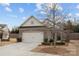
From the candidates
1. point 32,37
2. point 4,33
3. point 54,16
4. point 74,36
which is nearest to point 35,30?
point 32,37

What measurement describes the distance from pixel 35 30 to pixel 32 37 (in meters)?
0.17

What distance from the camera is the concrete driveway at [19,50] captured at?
4316 millimetres

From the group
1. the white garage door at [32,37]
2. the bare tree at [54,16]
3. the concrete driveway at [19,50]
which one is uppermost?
the bare tree at [54,16]

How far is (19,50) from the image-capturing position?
14.4 feet

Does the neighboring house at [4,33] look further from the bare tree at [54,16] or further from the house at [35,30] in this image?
the bare tree at [54,16]

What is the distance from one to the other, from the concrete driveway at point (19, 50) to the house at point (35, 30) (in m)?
0.15

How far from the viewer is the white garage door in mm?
4426

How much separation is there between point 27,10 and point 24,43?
663 millimetres

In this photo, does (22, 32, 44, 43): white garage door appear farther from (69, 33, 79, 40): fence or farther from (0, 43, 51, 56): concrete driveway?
(69, 33, 79, 40): fence

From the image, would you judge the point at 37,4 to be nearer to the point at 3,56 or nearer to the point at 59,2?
the point at 59,2

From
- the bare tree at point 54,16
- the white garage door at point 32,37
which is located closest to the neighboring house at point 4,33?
the white garage door at point 32,37

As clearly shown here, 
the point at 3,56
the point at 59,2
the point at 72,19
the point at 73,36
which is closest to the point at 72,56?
the point at 73,36

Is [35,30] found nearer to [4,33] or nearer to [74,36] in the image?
[4,33]

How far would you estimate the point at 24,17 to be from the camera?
4.38 meters
